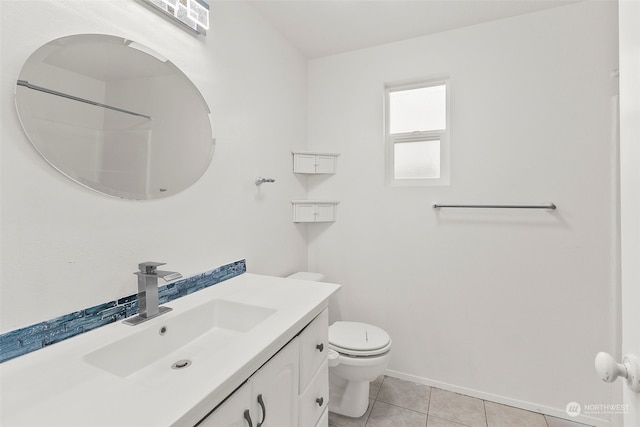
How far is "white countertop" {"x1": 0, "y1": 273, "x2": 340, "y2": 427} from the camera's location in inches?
21.6

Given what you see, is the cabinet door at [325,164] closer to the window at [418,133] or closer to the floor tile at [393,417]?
the window at [418,133]

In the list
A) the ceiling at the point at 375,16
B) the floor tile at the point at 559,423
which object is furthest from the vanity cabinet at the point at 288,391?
the ceiling at the point at 375,16

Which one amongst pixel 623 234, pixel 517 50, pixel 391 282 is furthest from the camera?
pixel 391 282

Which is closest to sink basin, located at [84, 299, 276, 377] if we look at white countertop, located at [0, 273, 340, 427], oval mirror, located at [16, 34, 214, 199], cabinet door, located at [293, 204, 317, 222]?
white countertop, located at [0, 273, 340, 427]

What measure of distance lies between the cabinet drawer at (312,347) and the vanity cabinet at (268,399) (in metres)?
0.05

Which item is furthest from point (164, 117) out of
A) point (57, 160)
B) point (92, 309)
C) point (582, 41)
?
point (582, 41)

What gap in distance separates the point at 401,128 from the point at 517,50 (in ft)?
2.73

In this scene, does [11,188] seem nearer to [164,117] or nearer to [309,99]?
[164,117]

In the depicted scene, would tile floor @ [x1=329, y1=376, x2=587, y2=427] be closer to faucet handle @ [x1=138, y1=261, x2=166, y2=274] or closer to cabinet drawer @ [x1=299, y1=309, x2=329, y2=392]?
cabinet drawer @ [x1=299, y1=309, x2=329, y2=392]

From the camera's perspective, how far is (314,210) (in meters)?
2.22

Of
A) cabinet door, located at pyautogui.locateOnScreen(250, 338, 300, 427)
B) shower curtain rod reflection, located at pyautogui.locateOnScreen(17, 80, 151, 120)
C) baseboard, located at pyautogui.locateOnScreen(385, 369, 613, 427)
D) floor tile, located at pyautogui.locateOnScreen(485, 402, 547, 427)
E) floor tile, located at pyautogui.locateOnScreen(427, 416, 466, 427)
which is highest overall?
shower curtain rod reflection, located at pyautogui.locateOnScreen(17, 80, 151, 120)

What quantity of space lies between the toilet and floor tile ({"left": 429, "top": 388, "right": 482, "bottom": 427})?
0.47 m

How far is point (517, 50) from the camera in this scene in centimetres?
181

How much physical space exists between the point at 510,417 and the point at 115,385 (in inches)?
85.2
